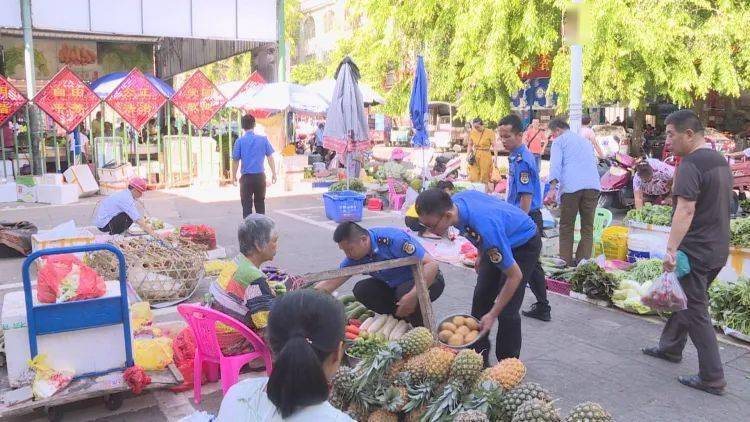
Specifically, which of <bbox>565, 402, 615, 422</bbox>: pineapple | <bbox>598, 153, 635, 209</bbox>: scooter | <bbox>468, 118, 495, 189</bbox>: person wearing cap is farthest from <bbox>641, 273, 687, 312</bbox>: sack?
<bbox>468, 118, 495, 189</bbox>: person wearing cap

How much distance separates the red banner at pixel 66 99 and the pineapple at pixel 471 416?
1366cm

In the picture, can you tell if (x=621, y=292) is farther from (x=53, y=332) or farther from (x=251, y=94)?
(x=251, y=94)

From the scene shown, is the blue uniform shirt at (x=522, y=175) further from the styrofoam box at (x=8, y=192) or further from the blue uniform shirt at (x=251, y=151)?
the styrofoam box at (x=8, y=192)

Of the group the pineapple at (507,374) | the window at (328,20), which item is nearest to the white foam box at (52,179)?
the pineapple at (507,374)

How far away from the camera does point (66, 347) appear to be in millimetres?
3998

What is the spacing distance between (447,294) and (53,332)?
13.2 ft

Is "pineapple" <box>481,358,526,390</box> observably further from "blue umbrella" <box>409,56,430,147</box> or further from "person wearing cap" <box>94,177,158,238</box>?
"blue umbrella" <box>409,56,430,147</box>

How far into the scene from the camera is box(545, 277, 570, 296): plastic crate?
6.76 metres

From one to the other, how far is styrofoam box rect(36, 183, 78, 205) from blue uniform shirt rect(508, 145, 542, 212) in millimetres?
10615

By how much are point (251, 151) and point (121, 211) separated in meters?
2.18

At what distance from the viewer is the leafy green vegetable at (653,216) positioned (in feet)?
25.0

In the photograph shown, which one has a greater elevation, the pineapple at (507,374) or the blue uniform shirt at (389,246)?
the blue uniform shirt at (389,246)

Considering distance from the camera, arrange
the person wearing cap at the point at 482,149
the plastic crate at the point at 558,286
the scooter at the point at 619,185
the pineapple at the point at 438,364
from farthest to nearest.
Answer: the person wearing cap at the point at 482,149
the scooter at the point at 619,185
the plastic crate at the point at 558,286
the pineapple at the point at 438,364

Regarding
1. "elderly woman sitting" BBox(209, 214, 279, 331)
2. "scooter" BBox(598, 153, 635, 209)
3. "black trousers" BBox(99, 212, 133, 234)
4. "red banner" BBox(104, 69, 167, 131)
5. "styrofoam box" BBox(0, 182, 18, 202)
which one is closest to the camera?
"elderly woman sitting" BBox(209, 214, 279, 331)
